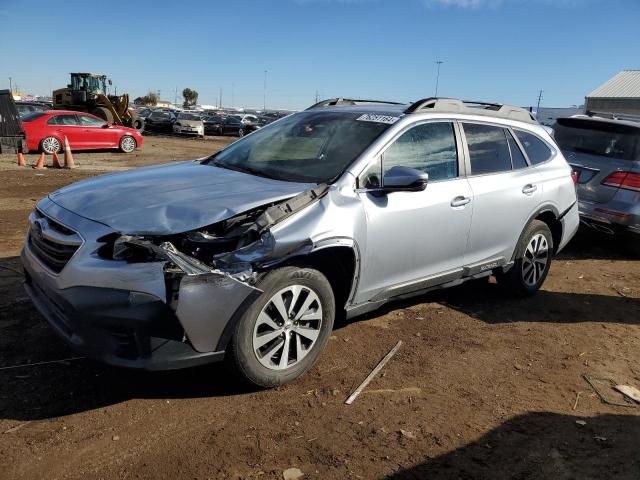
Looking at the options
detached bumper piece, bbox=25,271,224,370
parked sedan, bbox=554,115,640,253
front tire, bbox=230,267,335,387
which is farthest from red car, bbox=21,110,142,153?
front tire, bbox=230,267,335,387

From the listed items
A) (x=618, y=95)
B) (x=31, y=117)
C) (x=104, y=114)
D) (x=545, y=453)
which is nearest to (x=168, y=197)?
(x=545, y=453)

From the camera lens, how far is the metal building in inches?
1660

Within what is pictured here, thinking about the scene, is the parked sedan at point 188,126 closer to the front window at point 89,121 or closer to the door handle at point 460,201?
the front window at point 89,121

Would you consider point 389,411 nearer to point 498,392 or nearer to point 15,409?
point 498,392

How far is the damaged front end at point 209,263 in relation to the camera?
2.90m

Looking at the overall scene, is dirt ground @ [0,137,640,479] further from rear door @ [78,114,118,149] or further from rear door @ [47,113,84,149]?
rear door @ [78,114,118,149]

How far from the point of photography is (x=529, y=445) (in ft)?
10.1

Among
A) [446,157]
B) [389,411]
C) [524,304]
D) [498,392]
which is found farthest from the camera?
[524,304]

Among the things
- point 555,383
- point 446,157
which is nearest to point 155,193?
point 446,157

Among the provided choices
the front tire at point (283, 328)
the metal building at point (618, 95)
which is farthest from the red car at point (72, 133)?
the metal building at point (618, 95)

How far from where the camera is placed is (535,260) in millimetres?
5492

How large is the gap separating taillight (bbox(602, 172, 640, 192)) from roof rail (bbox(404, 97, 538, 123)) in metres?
2.26

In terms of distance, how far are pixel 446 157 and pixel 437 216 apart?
57 centimetres

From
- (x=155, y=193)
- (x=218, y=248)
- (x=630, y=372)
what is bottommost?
(x=630, y=372)
